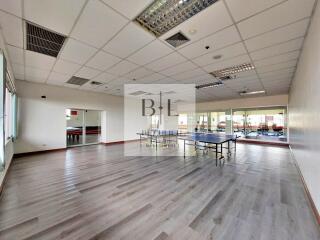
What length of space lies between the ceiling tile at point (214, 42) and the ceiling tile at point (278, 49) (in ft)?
2.87

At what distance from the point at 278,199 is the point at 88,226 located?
3.14m

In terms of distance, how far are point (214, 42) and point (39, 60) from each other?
4.26 metres

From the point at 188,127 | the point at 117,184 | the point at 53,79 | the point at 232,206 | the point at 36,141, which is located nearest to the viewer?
the point at 232,206

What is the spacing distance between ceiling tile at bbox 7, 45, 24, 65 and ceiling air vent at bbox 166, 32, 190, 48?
3251 mm

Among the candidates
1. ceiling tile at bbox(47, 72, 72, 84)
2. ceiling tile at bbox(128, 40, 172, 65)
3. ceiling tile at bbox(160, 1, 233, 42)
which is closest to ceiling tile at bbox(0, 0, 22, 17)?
ceiling tile at bbox(128, 40, 172, 65)

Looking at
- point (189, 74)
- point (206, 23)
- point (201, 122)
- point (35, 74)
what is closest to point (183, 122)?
point (201, 122)

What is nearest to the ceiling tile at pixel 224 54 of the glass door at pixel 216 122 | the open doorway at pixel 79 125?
the open doorway at pixel 79 125

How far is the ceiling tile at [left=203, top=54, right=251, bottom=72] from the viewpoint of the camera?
11.4 feet

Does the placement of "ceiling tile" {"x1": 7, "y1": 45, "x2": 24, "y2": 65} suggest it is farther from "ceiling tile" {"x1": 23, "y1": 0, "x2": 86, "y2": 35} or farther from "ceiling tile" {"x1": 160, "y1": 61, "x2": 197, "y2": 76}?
"ceiling tile" {"x1": 160, "y1": 61, "x2": 197, "y2": 76}

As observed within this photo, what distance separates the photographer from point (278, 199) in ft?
8.36

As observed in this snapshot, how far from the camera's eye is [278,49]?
9.96 feet

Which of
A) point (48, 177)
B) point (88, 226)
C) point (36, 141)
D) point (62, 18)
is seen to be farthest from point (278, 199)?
point (36, 141)

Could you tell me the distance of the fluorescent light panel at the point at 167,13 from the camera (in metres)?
1.96

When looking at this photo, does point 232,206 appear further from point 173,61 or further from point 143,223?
point 173,61
